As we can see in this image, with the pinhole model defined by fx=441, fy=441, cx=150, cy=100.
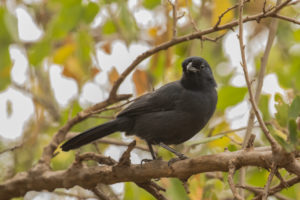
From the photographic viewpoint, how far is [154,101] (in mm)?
4344

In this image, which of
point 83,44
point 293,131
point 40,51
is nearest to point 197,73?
point 83,44

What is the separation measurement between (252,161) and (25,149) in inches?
110

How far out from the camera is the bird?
403 centimetres

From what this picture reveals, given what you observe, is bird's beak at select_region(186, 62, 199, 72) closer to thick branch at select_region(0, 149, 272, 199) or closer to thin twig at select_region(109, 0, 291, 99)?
thin twig at select_region(109, 0, 291, 99)

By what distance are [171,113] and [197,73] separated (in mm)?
540

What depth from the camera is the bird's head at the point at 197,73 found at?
430cm

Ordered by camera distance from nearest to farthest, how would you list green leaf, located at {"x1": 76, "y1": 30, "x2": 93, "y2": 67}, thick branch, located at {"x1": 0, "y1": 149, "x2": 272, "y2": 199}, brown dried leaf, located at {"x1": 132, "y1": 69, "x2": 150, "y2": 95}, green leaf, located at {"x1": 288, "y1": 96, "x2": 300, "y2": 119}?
1. green leaf, located at {"x1": 288, "y1": 96, "x2": 300, "y2": 119}
2. thick branch, located at {"x1": 0, "y1": 149, "x2": 272, "y2": 199}
3. green leaf, located at {"x1": 76, "y1": 30, "x2": 93, "y2": 67}
4. brown dried leaf, located at {"x1": 132, "y1": 69, "x2": 150, "y2": 95}

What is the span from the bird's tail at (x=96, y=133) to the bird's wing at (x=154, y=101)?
96mm

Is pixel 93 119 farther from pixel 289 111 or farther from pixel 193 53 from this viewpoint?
pixel 289 111

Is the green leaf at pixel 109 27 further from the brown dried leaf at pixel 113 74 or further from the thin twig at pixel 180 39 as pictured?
the thin twig at pixel 180 39

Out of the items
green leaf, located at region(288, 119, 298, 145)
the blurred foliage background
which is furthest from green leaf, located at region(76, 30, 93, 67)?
green leaf, located at region(288, 119, 298, 145)

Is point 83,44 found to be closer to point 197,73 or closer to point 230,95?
point 197,73

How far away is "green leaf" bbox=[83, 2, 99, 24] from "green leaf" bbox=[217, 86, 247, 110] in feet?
4.50

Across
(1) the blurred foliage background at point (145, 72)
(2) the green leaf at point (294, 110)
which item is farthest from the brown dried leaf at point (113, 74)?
(2) the green leaf at point (294, 110)
